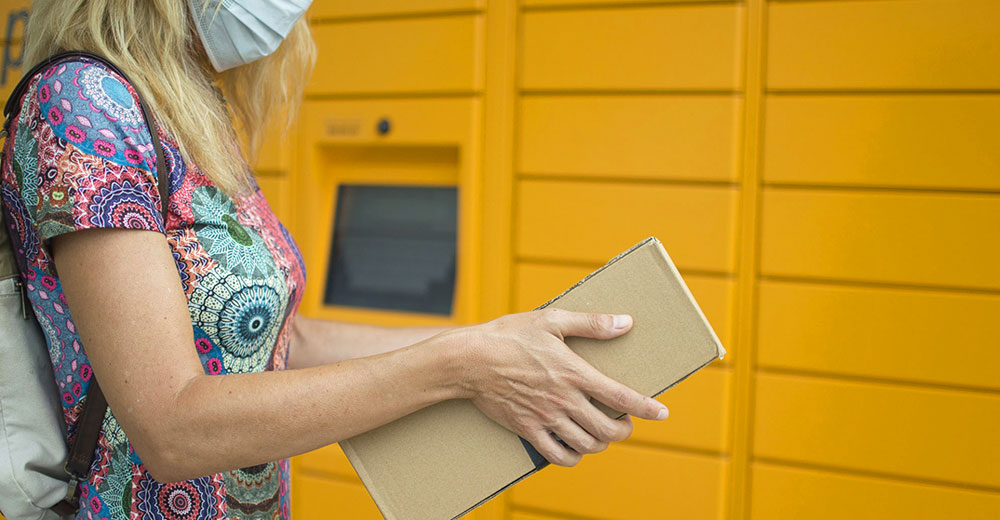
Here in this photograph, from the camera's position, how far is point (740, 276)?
2.35 m

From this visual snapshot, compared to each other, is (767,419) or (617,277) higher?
(617,277)

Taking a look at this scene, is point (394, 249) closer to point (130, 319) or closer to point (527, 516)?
point (527, 516)

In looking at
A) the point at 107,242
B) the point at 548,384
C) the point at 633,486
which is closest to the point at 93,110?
the point at 107,242

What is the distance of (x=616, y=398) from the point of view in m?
0.98

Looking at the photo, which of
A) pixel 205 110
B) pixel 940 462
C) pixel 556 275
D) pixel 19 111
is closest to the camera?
pixel 19 111

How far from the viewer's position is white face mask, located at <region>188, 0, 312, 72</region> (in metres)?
1.04

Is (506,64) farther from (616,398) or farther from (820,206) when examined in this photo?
(616,398)

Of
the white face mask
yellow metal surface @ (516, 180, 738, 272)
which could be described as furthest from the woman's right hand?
yellow metal surface @ (516, 180, 738, 272)

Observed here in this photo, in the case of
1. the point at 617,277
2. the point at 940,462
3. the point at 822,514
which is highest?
the point at 617,277

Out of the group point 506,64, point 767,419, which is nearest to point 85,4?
point 506,64

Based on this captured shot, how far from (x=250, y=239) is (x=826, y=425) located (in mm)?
1894

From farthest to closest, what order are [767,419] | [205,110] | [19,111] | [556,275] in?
[556,275], [767,419], [205,110], [19,111]

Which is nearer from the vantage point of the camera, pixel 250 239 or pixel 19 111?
pixel 19 111

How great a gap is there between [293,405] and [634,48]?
1.85m
